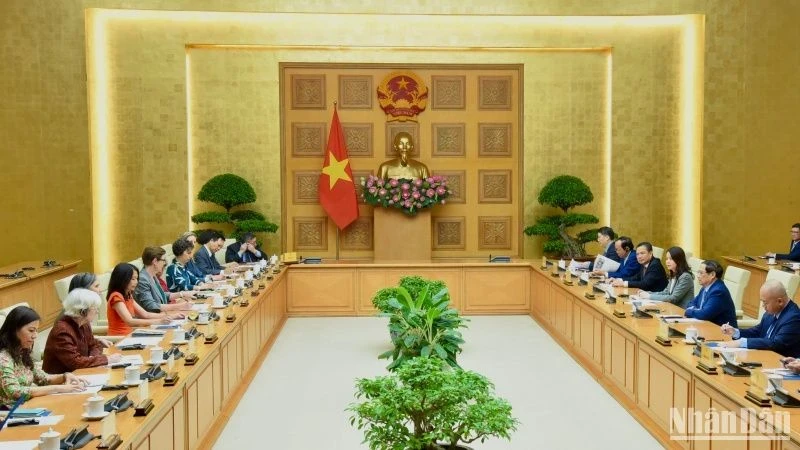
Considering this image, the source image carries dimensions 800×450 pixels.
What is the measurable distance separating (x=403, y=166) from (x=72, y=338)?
7.21 metres

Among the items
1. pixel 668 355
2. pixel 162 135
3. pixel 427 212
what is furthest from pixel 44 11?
pixel 668 355

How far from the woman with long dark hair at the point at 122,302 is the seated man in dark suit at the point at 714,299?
13.4 ft

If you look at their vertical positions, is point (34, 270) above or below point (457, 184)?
below

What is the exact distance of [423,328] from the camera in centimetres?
746

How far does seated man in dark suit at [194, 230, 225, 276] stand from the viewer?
30.1 ft

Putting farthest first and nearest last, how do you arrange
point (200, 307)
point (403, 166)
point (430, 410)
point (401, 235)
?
point (403, 166) → point (401, 235) → point (200, 307) → point (430, 410)

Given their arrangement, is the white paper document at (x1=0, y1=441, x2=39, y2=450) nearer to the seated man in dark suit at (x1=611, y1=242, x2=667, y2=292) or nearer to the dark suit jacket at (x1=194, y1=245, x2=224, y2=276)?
the dark suit jacket at (x1=194, y1=245, x2=224, y2=276)

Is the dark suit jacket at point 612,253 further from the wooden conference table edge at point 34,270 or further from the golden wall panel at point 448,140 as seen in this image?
the wooden conference table edge at point 34,270

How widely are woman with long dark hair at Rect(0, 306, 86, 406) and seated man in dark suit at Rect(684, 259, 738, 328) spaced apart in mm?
4411

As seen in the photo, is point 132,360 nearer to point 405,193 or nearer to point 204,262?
point 204,262

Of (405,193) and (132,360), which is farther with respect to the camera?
(405,193)

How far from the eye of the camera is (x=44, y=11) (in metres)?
11.2

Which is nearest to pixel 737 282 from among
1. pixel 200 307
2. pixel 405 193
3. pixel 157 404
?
pixel 200 307

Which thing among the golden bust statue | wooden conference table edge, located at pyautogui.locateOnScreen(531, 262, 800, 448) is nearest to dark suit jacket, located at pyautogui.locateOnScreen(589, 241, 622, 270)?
wooden conference table edge, located at pyautogui.locateOnScreen(531, 262, 800, 448)
